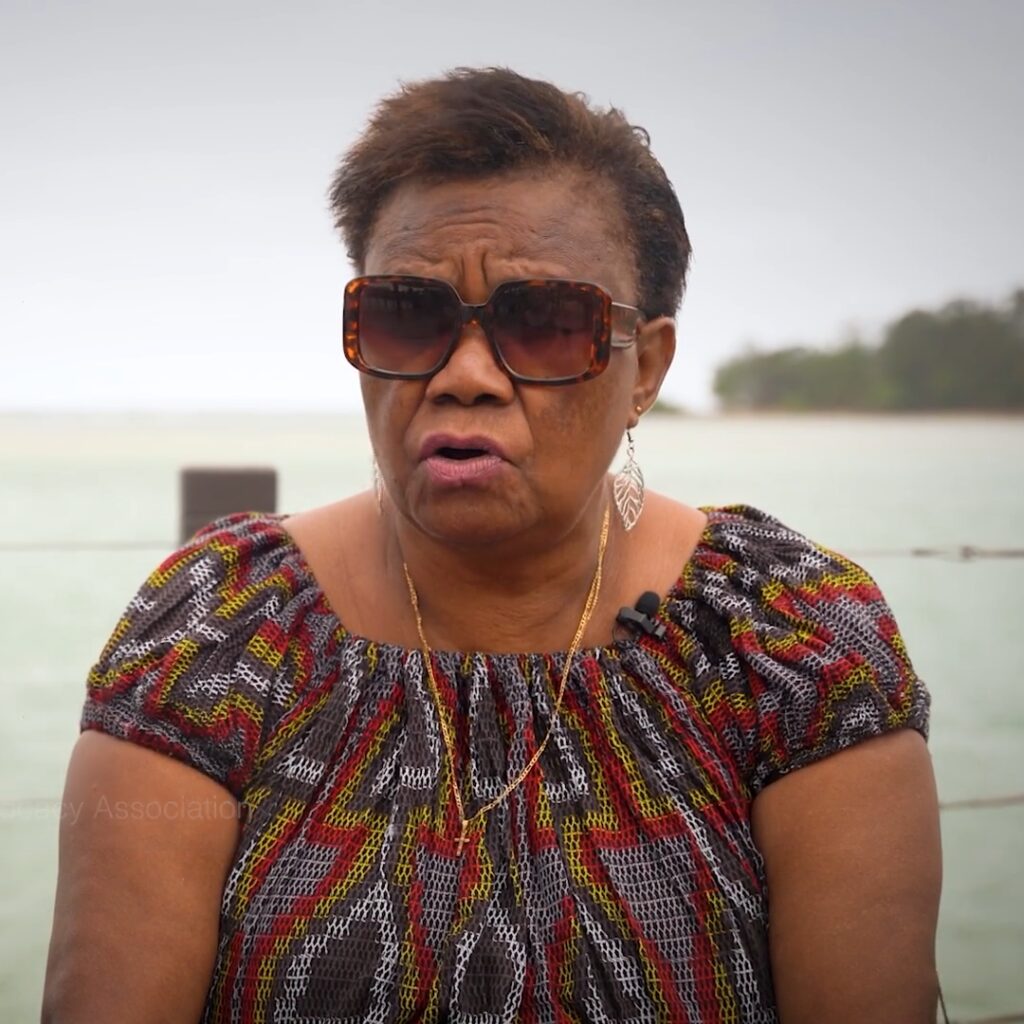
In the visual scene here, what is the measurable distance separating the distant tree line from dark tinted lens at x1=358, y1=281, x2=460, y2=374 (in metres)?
3.30

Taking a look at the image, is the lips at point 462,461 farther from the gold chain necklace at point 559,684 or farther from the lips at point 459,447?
the gold chain necklace at point 559,684

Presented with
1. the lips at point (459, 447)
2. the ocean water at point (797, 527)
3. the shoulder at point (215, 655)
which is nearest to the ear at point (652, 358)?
the lips at point (459, 447)

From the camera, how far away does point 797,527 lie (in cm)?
491

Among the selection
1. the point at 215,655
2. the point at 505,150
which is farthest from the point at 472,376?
the point at 215,655

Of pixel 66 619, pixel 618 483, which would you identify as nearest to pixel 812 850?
pixel 618 483

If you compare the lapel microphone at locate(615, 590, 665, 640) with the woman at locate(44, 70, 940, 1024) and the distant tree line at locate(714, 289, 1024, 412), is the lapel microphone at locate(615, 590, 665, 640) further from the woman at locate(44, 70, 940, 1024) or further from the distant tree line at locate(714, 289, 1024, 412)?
the distant tree line at locate(714, 289, 1024, 412)

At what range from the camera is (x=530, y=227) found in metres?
1.80

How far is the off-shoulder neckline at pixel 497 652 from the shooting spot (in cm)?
195

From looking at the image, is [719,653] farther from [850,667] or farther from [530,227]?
[530,227]

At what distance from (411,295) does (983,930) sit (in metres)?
2.86

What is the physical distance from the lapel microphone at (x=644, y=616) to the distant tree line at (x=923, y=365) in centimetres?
304

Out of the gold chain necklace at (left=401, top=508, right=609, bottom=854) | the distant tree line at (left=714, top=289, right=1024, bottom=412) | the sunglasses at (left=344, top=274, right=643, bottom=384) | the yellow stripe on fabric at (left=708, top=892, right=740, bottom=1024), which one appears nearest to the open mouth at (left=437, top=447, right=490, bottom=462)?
the sunglasses at (left=344, top=274, right=643, bottom=384)

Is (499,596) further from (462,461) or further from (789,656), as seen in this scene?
(789,656)

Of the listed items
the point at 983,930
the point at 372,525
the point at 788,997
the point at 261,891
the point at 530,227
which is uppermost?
the point at 530,227
